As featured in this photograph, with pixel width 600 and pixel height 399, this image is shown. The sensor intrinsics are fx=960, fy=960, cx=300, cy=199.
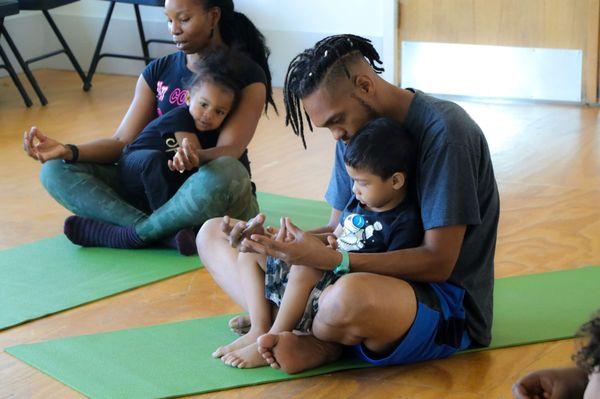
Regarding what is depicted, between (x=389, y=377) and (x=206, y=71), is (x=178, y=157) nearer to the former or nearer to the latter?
(x=206, y=71)

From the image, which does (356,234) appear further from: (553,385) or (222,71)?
(222,71)

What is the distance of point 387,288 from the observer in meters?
2.13

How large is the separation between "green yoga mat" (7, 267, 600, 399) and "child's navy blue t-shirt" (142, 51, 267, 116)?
964mm

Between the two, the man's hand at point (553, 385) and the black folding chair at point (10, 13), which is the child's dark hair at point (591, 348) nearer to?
the man's hand at point (553, 385)

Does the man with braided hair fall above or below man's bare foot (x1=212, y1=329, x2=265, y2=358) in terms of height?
above

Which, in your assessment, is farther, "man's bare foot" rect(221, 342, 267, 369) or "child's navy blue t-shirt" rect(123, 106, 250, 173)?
"child's navy blue t-shirt" rect(123, 106, 250, 173)

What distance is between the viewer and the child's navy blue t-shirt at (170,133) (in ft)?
10.5

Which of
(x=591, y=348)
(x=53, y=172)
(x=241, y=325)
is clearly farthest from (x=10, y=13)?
(x=591, y=348)

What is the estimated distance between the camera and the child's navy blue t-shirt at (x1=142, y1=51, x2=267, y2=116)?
3.26 metres

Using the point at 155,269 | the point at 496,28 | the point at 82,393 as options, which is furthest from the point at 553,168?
the point at 82,393

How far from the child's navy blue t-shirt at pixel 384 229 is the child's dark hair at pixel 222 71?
1.02 metres

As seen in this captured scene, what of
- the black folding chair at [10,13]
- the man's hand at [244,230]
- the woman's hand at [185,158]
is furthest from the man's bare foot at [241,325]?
the black folding chair at [10,13]

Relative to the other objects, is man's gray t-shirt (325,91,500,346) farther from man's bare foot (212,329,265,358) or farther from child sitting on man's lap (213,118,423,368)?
man's bare foot (212,329,265,358)

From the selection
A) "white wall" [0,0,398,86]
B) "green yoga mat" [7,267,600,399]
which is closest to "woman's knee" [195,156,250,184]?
"green yoga mat" [7,267,600,399]
